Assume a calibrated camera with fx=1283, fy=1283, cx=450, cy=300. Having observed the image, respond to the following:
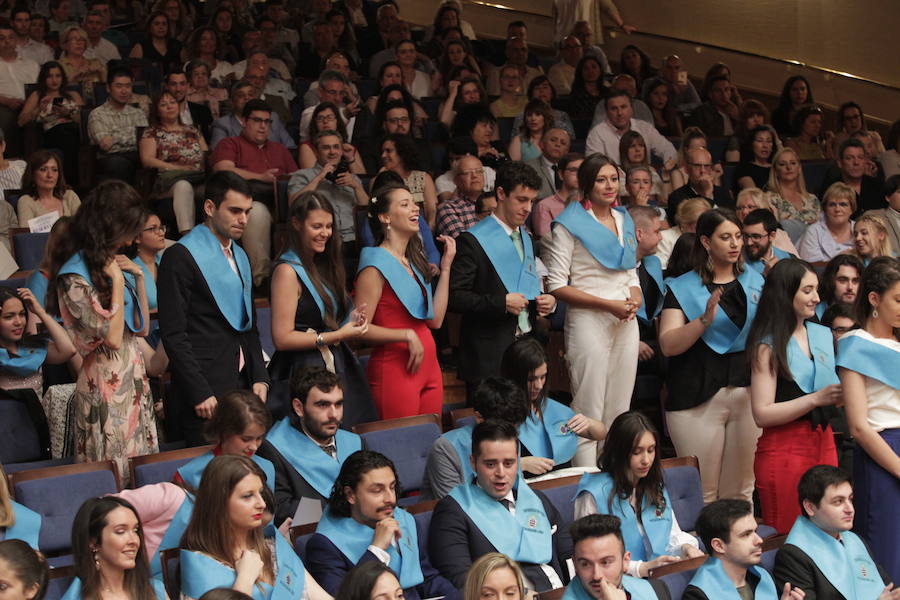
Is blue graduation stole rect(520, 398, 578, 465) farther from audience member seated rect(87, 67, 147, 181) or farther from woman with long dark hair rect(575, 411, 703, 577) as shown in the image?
audience member seated rect(87, 67, 147, 181)

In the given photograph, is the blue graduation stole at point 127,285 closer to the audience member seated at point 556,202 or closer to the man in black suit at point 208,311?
the man in black suit at point 208,311

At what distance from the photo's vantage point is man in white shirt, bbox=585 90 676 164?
7.17m

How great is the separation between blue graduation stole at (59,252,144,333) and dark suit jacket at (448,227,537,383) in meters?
1.22

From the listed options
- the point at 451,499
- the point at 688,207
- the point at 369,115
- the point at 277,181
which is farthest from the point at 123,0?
the point at 451,499

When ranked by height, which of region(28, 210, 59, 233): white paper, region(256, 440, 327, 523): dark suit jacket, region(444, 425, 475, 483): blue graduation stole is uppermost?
→ region(28, 210, 59, 233): white paper

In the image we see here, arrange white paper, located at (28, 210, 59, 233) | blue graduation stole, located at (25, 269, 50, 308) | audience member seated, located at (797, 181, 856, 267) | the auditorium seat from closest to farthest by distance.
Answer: the auditorium seat < blue graduation stole, located at (25, 269, 50, 308) < white paper, located at (28, 210, 59, 233) < audience member seated, located at (797, 181, 856, 267)

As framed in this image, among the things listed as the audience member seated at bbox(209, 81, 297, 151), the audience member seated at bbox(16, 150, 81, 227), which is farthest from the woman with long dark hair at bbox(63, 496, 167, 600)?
the audience member seated at bbox(209, 81, 297, 151)

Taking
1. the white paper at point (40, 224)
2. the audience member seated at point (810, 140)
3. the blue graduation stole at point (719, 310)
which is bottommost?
the blue graduation stole at point (719, 310)

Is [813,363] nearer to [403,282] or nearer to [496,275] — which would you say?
[496,275]

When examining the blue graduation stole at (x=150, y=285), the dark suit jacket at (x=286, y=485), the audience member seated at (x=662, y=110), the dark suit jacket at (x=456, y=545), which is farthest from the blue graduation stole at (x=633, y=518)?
the audience member seated at (x=662, y=110)

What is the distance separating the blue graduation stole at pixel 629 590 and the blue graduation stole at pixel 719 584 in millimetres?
149

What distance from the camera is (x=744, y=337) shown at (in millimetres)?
4430

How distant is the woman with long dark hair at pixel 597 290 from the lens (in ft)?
15.3

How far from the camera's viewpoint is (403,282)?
4371 millimetres
